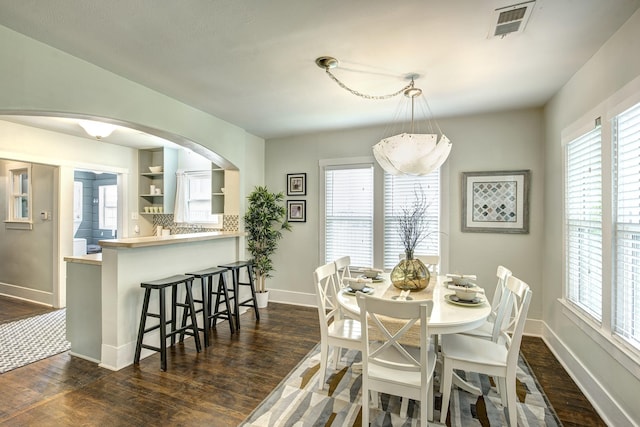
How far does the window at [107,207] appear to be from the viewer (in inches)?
311

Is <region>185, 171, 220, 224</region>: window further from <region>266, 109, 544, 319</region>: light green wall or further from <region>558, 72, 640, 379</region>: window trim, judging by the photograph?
<region>558, 72, 640, 379</region>: window trim

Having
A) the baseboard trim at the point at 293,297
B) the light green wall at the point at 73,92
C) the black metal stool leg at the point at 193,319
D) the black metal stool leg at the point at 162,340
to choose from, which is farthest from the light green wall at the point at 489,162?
the black metal stool leg at the point at 162,340

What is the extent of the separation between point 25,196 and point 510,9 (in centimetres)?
693

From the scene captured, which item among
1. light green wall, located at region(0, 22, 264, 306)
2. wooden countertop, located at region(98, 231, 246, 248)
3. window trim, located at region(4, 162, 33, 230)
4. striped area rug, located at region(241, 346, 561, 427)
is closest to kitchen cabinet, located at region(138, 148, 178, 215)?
light green wall, located at region(0, 22, 264, 306)

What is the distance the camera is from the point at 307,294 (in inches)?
190

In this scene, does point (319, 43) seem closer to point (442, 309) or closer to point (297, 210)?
point (442, 309)

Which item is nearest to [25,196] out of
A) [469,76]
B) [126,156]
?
[126,156]

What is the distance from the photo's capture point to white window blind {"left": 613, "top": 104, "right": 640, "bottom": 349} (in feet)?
Result: 6.28

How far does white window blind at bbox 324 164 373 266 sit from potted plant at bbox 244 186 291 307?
0.73m

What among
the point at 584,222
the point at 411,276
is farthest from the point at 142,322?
the point at 584,222

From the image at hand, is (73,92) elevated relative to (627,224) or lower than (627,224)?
elevated

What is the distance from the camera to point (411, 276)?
2588 mm

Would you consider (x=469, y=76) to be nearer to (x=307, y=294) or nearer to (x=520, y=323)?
(x=520, y=323)

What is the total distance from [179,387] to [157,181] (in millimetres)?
4246
